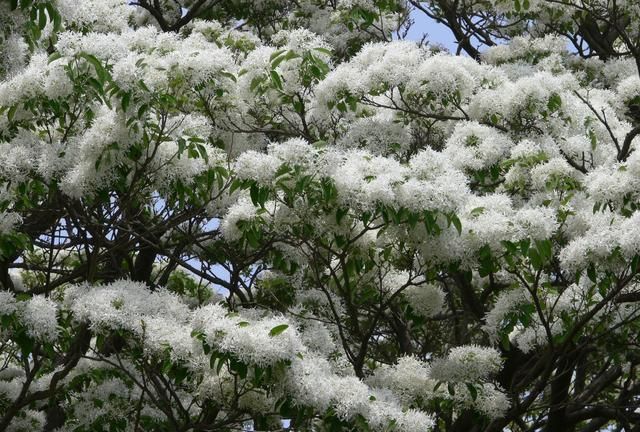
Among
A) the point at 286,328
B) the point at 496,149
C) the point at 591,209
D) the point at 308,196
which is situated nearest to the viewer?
the point at 286,328

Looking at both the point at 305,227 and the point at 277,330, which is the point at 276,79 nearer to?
the point at 305,227

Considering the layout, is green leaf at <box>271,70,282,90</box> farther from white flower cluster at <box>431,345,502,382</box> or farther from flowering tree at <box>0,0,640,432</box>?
white flower cluster at <box>431,345,502,382</box>

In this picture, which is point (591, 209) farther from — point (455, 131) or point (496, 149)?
point (455, 131)

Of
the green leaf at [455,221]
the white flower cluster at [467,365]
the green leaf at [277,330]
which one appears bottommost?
the green leaf at [277,330]

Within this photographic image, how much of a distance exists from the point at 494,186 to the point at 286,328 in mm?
3027

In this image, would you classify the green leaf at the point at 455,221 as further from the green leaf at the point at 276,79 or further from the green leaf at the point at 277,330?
the green leaf at the point at 276,79

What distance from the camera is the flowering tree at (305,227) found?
598cm

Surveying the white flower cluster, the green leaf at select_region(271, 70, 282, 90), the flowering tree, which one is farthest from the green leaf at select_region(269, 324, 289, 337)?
the green leaf at select_region(271, 70, 282, 90)

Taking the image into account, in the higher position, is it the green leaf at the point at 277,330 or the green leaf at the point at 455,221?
the green leaf at the point at 455,221

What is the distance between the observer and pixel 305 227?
636cm

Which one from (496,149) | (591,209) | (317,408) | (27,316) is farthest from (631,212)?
(27,316)

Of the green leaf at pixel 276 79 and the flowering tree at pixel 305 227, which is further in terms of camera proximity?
the green leaf at pixel 276 79

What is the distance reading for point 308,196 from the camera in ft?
19.7

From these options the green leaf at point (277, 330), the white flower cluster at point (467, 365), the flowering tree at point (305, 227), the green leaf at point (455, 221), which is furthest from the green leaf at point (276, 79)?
the green leaf at point (277, 330)
